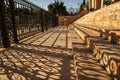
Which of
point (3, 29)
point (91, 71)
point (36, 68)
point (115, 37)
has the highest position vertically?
point (3, 29)

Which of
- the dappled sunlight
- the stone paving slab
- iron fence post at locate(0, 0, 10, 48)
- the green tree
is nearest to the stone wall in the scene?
the green tree

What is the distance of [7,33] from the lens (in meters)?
6.77

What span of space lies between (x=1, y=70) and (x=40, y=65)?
2.94 ft

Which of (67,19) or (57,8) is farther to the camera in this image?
(57,8)

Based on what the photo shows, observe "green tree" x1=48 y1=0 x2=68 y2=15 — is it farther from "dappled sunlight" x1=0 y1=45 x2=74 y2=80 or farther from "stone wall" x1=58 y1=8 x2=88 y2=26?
"dappled sunlight" x1=0 y1=45 x2=74 y2=80

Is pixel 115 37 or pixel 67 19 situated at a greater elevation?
pixel 67 19

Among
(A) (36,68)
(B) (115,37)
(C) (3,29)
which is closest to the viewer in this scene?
(A) (36,68)

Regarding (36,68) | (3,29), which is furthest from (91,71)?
(3,29)

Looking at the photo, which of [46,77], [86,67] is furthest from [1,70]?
[86,67]

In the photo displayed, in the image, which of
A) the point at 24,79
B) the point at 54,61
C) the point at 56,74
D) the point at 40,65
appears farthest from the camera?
the point at 54,61

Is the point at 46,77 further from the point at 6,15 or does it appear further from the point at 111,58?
the point at 6,15

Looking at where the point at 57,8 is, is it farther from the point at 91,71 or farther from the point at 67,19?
the point at 91,71

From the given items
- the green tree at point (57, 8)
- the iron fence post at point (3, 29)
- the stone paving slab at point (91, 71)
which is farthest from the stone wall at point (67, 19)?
the stone paving slab at point (91, 71)

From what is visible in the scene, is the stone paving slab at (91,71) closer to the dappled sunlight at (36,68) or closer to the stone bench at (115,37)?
the dappled sunlight at (36,68)
